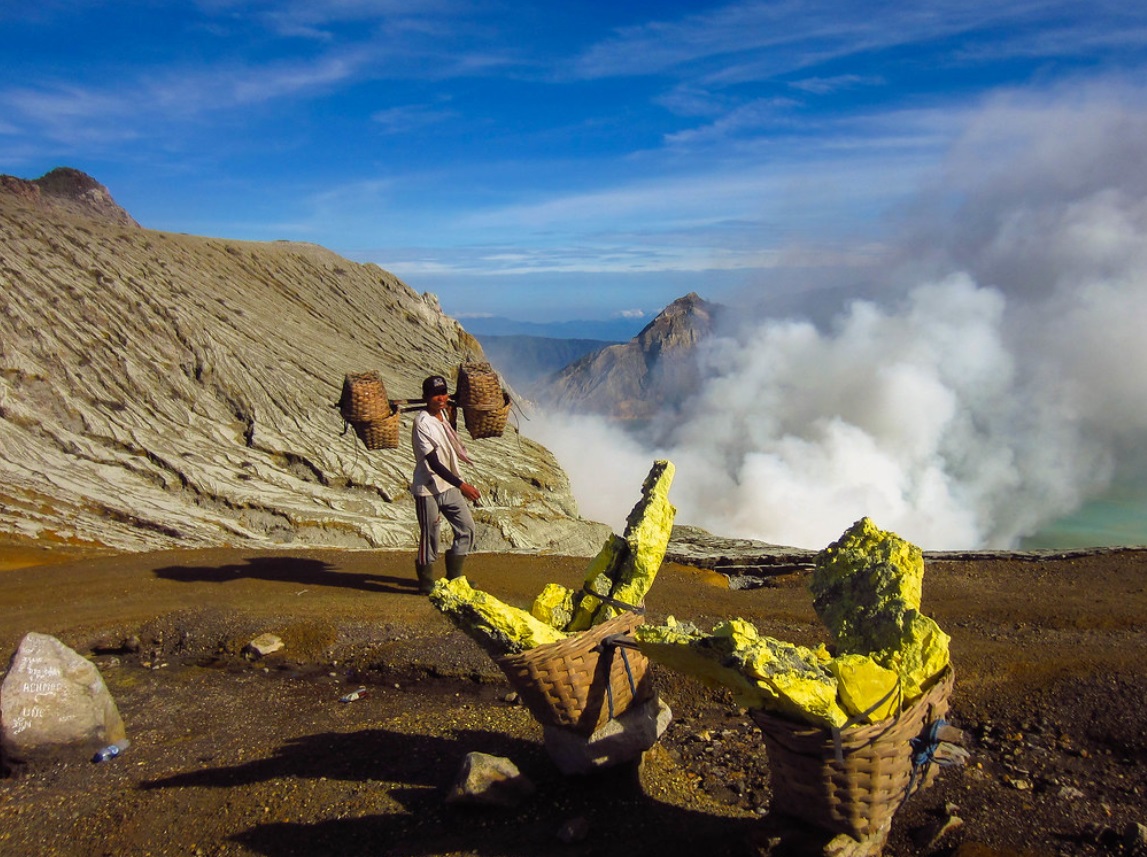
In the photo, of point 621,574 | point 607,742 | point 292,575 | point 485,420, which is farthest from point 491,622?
point 292,575

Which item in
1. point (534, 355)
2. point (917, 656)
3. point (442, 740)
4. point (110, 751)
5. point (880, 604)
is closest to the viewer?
point (917, 656)

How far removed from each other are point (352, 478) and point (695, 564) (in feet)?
28.4

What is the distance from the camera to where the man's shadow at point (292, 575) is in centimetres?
955

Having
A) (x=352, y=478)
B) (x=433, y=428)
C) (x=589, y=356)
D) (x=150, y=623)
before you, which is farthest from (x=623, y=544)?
(x=589, y=356)

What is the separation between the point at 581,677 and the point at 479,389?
6136 millimetres

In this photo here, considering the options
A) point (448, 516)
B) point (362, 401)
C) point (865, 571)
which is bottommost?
point (448, 516)

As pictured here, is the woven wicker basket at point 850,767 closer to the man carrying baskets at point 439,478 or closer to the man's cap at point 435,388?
the man carrying baskets at point 439,478

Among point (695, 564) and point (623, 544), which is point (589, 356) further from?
point (623, 544)

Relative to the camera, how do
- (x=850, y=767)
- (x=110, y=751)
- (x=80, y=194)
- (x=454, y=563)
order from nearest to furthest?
(x=850, y=767)
(x=110, y=751)
(x=454, y=563)
(x=80, y=194)

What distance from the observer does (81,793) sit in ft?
15.8

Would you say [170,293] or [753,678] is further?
[170,293]

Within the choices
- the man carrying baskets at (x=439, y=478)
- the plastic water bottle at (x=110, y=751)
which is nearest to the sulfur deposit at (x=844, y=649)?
the plastic water bottle at (x=110, y=751)

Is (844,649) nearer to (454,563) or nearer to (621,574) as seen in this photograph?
(621,574)

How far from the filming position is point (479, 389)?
9.96 meters
